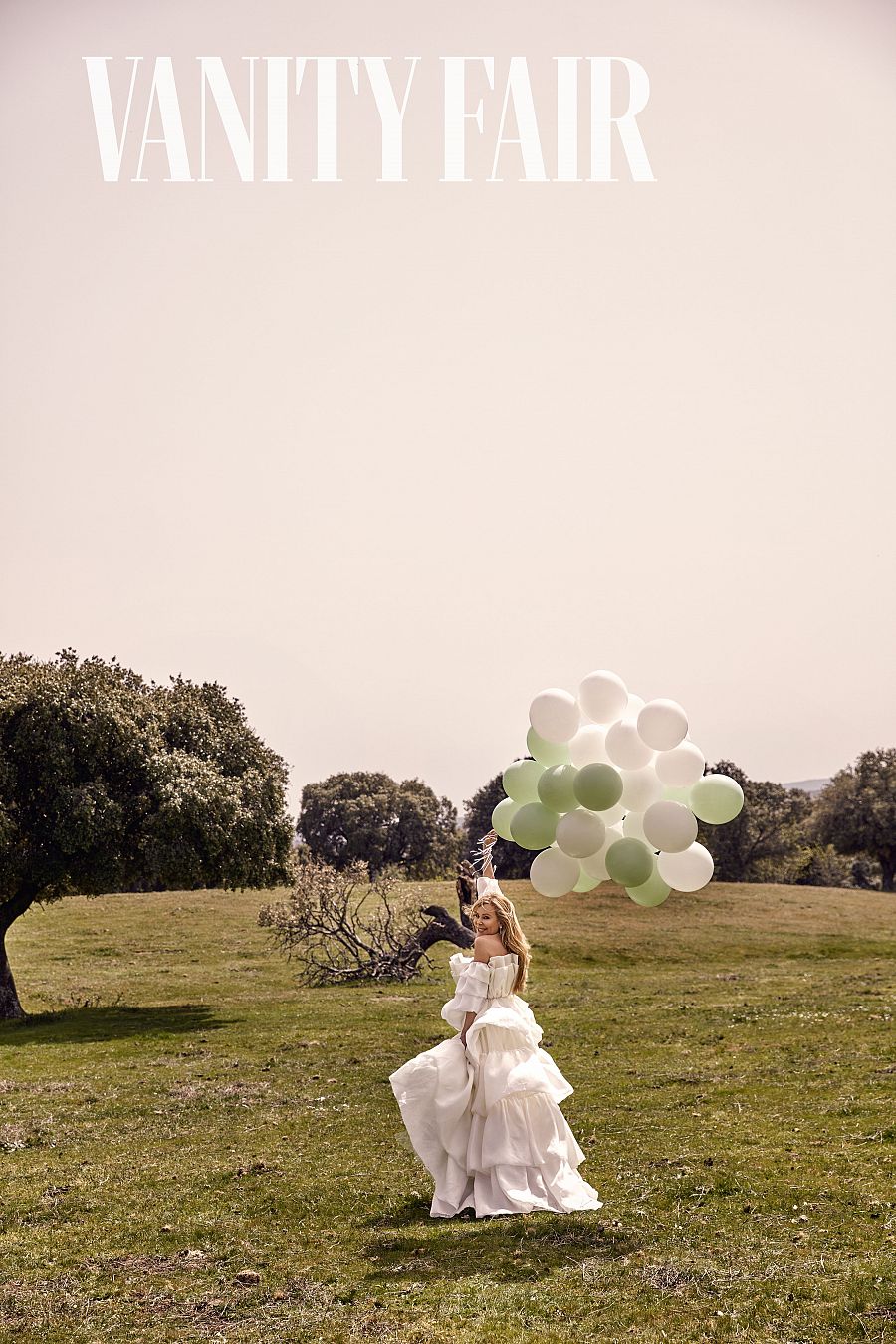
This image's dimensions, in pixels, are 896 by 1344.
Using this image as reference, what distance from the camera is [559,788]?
37.6 feet

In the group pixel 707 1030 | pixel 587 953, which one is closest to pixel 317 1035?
pixel 707 1030

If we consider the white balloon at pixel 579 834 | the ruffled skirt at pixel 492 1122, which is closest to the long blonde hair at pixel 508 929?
the ruffled skirt at pixel 492 1122

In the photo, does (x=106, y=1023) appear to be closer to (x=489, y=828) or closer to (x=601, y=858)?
(x=601, y=858)

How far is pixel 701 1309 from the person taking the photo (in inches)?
332

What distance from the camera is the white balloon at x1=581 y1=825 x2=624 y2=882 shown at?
11867 mm

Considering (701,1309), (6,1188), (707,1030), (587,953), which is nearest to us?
(701,1309)

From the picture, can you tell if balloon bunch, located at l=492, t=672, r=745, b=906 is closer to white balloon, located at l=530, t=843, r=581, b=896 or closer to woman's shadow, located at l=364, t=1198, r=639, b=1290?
white balloon, located at l=530, t=843, r=581, b=896

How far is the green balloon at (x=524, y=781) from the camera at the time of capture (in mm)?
12273

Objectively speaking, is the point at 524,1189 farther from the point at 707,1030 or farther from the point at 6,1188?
the point at 707,1030

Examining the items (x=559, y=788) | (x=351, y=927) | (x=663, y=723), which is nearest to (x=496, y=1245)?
(x=559, y=788)

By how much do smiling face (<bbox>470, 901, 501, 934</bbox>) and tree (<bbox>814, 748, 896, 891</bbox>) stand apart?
2538 inches

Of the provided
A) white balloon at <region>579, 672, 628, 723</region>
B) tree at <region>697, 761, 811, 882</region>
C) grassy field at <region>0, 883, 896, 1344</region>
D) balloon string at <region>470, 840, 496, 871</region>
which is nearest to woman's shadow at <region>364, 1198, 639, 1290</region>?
grassy field at <region>0, 883, 896, 1344</region>

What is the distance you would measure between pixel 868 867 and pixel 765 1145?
82.5 meters

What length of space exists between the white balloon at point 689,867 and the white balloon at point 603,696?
155cm
